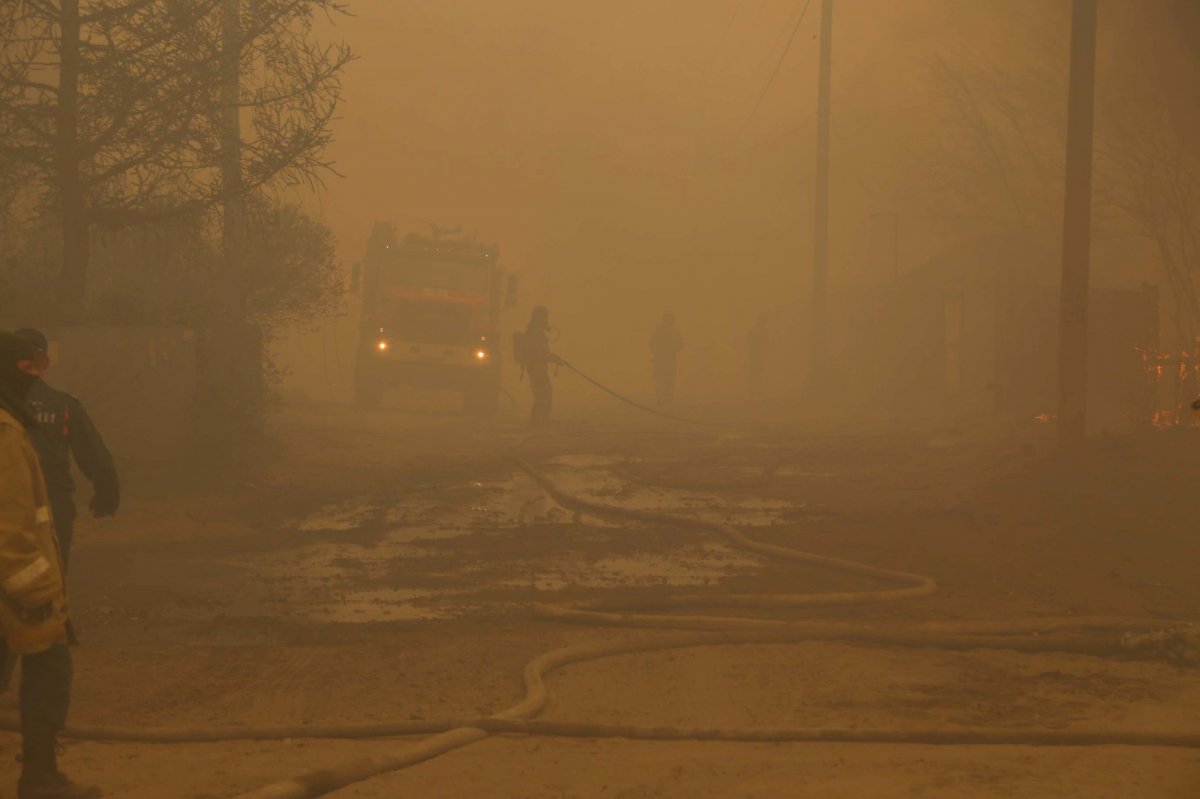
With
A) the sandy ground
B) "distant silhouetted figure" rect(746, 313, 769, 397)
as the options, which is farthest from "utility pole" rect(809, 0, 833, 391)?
the sandy ground

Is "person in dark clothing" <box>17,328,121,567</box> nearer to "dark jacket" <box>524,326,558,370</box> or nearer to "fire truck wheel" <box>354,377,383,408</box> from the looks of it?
"dark jacket" <box>524,326,558,370</box>

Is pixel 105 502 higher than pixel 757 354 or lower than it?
lower

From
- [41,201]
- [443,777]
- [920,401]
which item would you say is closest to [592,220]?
[920,401]

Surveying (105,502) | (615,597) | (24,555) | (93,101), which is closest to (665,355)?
(93,101)

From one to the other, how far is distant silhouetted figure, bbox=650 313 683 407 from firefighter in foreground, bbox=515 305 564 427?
227 inches

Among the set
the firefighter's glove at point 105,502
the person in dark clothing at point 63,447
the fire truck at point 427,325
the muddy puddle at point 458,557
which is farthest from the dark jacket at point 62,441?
the fire truck at point 427,325

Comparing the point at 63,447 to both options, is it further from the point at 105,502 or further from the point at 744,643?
the point at 744,643

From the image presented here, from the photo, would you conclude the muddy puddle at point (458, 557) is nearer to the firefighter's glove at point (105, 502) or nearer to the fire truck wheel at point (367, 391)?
the firefighter's glove at point (105, 502)

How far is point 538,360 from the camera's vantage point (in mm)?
23297

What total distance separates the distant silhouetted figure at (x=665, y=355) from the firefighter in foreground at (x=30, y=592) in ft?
81.3

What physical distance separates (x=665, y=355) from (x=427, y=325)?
559 cm

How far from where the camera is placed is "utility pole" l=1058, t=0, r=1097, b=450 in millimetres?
14141

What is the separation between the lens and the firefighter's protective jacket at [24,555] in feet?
13.9

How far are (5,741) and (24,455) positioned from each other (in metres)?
1.56
